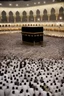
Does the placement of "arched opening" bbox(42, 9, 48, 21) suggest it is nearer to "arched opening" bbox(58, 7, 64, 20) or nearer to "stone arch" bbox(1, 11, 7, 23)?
"arched opening" bbox(58, 7, 64, 20)

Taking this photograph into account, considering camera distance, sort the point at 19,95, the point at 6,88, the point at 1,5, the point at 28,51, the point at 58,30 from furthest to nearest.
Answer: the point at 1,5 < the point at 58,30 < the point at 28,51 < the point at 6,88 < the point at 19,95

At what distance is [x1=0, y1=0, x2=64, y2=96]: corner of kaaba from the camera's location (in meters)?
4.70

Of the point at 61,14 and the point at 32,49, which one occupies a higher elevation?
the point at 32,49

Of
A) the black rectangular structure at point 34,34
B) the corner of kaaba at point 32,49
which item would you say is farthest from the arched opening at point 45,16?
the black rectangular structure at point 34,34

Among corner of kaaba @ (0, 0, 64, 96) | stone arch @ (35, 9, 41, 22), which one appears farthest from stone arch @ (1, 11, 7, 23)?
stone arch @ (35, 9, 41, 22)

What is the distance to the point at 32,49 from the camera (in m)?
11.6

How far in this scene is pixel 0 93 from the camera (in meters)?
4.30

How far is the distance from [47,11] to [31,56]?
1731cm

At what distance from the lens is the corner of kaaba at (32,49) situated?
4703 millimetres

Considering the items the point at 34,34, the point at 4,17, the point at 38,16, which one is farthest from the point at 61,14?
the point at 34,34

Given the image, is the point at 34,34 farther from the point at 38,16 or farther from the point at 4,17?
the point at 4,17

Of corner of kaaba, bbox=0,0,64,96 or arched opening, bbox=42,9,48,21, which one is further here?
arched opening, bbox=42,9,48,21

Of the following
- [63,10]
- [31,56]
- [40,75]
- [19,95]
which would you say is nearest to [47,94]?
[19,95]

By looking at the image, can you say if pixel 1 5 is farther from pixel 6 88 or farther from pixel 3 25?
pixel 6 88
